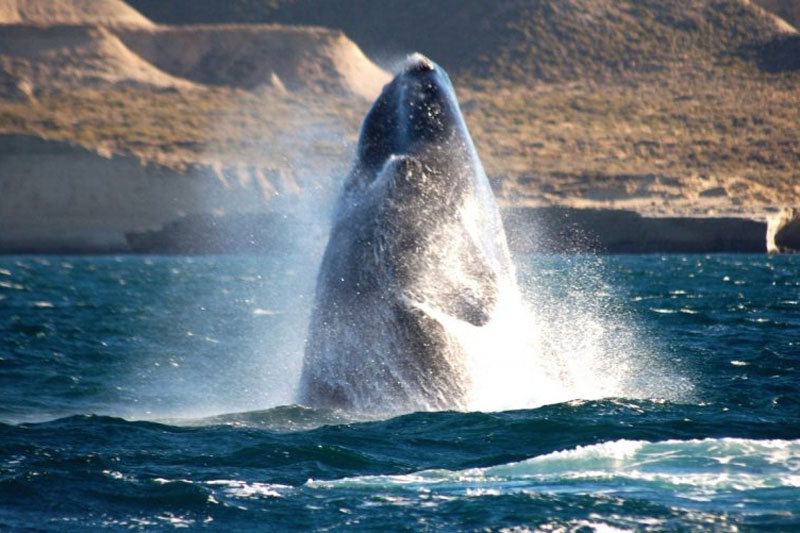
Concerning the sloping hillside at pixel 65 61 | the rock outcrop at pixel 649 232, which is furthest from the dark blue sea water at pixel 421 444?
the sloping hillside at pixel 65 61

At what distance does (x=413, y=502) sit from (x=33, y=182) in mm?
65870

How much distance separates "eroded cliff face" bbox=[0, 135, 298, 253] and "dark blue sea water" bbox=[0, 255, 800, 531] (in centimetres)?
5190

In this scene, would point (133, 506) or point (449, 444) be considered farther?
point (449, 444)

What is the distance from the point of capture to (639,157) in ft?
274

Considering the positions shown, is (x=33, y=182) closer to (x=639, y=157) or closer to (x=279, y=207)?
(x=279, y=207)

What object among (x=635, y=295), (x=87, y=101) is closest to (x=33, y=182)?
(x=87, y=101)

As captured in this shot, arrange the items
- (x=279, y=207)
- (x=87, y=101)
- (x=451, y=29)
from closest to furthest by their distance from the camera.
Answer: (x=279, y=207) < (x=87, y=101) < (x=451, y=29)

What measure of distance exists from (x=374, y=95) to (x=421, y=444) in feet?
302

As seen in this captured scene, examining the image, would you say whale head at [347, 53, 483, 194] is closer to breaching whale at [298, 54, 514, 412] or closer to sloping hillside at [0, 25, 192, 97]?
breaching whale at [298, 54, 514, 412]

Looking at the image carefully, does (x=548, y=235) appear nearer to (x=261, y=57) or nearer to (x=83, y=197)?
(x=83, y=197)

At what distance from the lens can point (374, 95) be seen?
10062cm

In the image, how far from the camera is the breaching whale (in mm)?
9641

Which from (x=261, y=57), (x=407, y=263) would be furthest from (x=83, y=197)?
(x=407, y=263)

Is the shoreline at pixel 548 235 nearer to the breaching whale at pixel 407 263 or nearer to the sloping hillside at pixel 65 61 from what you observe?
the sloping hillside at pixel 65 61
